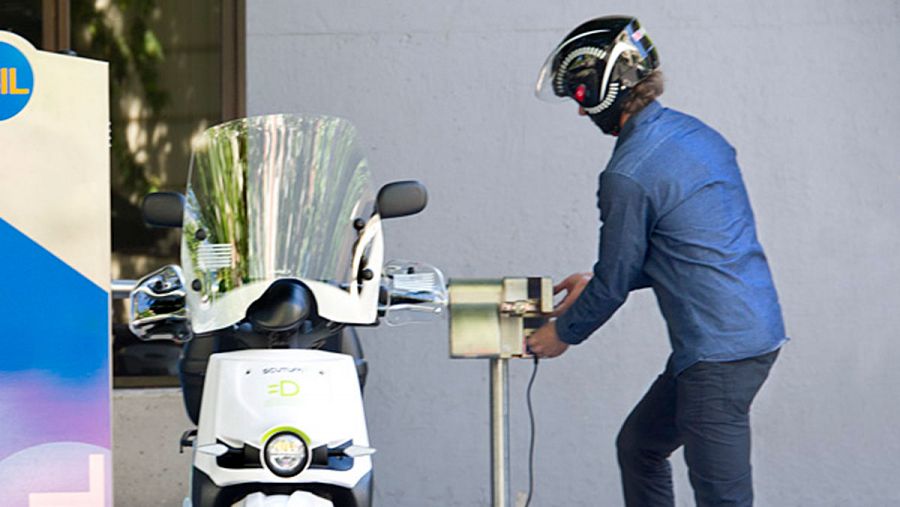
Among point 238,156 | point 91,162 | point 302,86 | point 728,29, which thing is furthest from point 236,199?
point 728,29

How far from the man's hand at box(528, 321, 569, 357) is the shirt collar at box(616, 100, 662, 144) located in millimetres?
635

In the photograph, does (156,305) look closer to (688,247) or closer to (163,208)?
(163,208)

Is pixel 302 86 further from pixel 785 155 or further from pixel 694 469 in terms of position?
pixel 694 469

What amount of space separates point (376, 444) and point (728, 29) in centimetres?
241

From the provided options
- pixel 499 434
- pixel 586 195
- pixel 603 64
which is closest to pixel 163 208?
pixel 499 434

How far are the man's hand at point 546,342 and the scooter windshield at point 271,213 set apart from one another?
0.95 meters

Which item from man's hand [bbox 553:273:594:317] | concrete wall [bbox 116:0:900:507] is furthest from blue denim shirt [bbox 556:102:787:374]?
concrete wall [bbox 116:0:900:507]

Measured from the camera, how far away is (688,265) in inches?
164

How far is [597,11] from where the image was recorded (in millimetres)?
6195

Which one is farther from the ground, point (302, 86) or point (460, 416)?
point (302, 86)

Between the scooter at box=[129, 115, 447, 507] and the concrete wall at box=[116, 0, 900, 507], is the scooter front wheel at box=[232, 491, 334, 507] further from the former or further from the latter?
the concrete wall at box=[116, 0, 900, 507]

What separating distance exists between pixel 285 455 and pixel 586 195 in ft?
10.9

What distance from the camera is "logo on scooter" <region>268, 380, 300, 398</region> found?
3.18 meters

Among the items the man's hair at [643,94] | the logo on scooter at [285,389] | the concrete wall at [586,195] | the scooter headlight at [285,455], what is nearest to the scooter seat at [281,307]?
the logo on scooter at [285,389]
